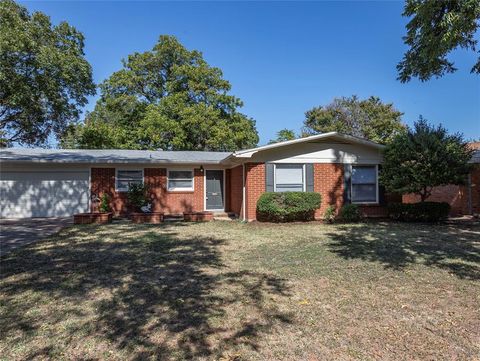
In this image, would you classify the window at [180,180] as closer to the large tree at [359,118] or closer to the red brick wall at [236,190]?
the red brick wall at [236,190]

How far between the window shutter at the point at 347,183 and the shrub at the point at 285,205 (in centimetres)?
143

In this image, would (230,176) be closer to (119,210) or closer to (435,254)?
(119,210)

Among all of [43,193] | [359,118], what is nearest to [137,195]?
[43,193]

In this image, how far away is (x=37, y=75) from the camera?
68.2ft

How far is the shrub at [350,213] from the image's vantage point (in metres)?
12.6

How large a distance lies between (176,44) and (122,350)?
29.6 metres

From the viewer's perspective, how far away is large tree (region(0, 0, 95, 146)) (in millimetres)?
19234

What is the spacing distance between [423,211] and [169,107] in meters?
19.6

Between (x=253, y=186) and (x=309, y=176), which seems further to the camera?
(x=309, y=176)

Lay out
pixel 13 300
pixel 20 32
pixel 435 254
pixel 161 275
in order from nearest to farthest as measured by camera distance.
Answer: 1. pixel 13 300
2. pixel 161 275
3. pixel 435 254
4. pixel 20 32

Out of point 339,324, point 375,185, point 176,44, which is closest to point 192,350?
point 339,324

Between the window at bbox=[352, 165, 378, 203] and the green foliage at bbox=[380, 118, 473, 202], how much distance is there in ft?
5.08

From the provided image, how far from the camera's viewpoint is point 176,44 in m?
29.2

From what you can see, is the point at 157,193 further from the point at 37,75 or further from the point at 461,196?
the point at 461,196
